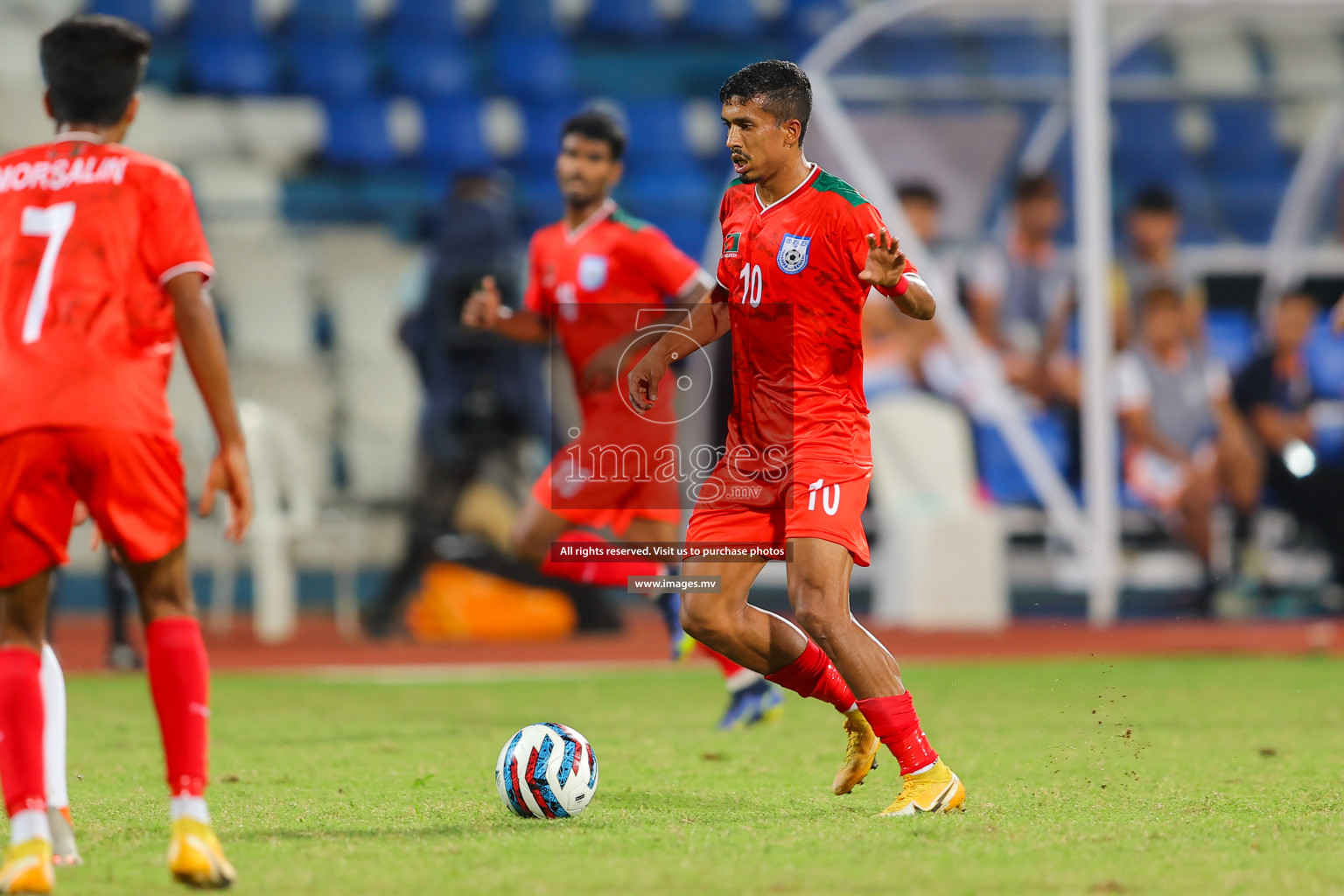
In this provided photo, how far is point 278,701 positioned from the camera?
845 centimetres

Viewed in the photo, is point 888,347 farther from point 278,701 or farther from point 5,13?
point 5,13

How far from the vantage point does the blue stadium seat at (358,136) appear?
1572 cm

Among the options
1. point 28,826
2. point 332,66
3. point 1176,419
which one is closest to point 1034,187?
point 1176,419

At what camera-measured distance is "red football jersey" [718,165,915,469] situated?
4926 mm

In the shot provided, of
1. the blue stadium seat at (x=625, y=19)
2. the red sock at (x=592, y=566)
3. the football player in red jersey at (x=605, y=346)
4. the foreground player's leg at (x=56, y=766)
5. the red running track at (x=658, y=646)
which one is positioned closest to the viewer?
the foreground player's leg at (x=56, y=766)

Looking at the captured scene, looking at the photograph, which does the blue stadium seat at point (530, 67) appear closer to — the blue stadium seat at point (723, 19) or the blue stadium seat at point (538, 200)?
the blue stadium seat at point (538, 200)

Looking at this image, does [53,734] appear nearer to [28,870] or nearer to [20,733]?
[20,733]

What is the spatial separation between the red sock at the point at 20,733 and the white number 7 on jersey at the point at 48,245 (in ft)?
2.28

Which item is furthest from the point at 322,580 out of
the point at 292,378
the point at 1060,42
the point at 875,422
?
the point at 1060,42

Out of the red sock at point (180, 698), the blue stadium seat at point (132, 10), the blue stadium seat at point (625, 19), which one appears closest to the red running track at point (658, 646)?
the blue stadium seat at point (132, 10)

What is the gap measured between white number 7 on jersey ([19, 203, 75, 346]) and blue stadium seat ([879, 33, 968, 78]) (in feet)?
34.0

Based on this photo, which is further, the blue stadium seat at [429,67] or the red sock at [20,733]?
the blue stadium seat at [429,67]

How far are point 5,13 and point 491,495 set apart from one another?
705 centimetres

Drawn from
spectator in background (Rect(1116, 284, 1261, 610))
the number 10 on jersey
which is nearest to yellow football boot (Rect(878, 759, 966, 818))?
the number 10 on jersey
